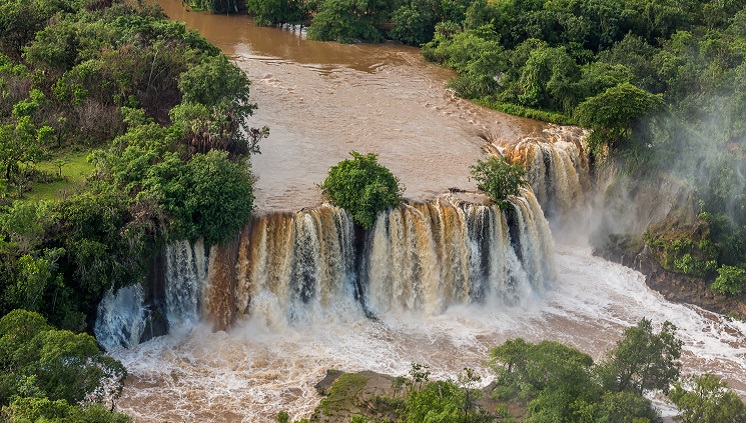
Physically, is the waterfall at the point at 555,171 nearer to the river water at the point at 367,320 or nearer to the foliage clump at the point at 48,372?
the river water at the point at 367,320

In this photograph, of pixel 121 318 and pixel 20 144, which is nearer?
pixel 121 318

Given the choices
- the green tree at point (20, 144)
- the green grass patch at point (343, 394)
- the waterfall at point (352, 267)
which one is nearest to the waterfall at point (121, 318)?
the waterfall at point (352, 267)

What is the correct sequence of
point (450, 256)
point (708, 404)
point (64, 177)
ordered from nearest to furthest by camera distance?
point (708, 404), point (64, 177), point (450, 256)

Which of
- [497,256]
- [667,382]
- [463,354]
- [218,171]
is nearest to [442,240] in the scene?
[497,256]

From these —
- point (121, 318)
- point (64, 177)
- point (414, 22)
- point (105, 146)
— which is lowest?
point (121, 318)

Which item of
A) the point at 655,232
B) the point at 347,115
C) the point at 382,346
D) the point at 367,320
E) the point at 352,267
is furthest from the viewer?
the point at 347,115

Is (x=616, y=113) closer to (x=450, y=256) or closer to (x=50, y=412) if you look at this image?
(x=450, y=256)

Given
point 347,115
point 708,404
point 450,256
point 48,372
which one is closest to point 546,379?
point 708,404
